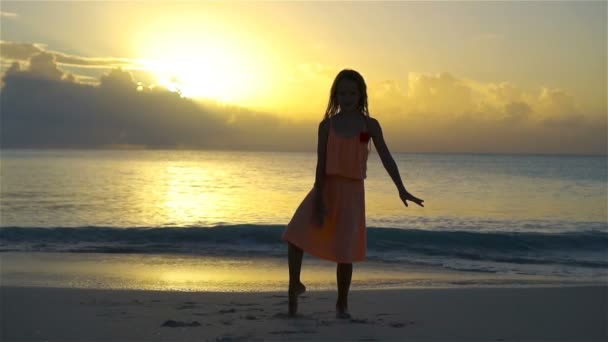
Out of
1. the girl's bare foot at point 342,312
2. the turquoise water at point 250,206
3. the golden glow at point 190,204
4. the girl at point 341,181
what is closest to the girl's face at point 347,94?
the girl at point 341,181

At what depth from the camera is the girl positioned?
492cm

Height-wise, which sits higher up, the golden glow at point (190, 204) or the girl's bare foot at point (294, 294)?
the girl's bare foot at point (294, 294)

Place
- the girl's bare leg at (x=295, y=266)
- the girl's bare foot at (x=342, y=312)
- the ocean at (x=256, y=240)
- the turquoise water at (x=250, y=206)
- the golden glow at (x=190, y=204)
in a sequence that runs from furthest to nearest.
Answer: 1. the golden glow at (x=190, y=204)
2. the turquoise water at (x=250, y=206)
3. the ocean at (x=256, y=240)
4. the girl's bare foot at (x=342, y=312)
5. the girl's bare leg at (x=295, y=266)

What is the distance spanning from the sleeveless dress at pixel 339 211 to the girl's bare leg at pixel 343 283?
0.64 feet

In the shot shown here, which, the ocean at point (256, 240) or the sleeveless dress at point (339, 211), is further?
the ocean at point (256, 240)

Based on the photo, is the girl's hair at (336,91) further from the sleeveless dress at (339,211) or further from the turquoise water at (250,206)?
the turquoise water at (250,206)

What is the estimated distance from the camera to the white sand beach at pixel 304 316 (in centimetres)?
479

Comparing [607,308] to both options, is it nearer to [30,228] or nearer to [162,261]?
[162,261]

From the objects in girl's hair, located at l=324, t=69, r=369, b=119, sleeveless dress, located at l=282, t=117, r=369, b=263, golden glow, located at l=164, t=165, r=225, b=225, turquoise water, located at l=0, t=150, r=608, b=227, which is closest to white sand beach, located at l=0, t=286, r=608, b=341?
sleeveless dress, located at l=282, t=117, r=369, b=263

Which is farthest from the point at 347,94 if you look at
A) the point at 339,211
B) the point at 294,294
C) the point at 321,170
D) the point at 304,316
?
the point at 304,316

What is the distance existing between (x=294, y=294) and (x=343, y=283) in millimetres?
413

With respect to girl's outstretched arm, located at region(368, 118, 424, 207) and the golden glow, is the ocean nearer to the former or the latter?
the golden glow

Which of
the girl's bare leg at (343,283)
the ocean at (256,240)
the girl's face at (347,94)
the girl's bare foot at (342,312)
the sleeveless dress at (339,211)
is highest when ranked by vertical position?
the girl's face at (347,94)

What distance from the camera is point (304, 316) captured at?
5.37m
